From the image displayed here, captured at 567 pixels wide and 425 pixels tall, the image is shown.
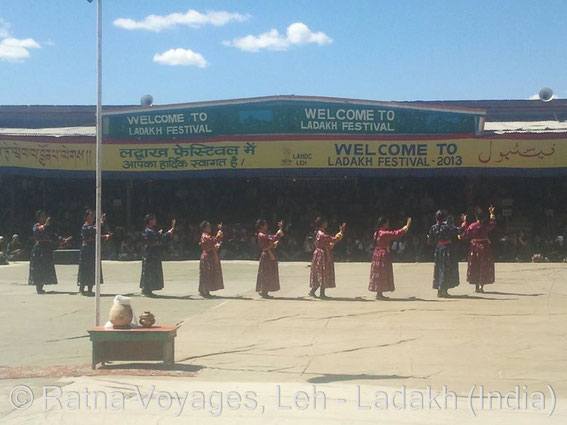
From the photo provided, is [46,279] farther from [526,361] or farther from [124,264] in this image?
[526,361]

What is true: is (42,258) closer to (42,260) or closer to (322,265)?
(42,260)

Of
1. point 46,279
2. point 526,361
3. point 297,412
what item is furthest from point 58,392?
point 46,279

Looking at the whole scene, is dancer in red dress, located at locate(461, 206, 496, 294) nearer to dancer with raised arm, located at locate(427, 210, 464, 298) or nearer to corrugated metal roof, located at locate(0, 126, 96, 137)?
dancer with raised arm, located at locate(427, 210, 464, 298)

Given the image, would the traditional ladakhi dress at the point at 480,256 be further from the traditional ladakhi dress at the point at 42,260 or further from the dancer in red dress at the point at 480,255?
the traditional ladakhi dress at the point at 42,260

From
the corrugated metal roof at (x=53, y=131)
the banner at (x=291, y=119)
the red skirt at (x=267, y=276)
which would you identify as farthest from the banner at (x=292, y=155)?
the red skirt at (x=267, y=276)

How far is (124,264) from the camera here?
25.9 m

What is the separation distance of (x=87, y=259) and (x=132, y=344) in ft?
27.5

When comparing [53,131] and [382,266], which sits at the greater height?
A: [53,131]

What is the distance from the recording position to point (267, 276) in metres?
16.7

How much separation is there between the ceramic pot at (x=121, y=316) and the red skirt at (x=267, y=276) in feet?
24.2

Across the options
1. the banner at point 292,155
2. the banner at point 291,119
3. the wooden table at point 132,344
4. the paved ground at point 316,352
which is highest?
the banner at point 291,119

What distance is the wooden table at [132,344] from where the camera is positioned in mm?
9234

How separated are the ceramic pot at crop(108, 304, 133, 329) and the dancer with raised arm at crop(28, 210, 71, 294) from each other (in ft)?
29.1

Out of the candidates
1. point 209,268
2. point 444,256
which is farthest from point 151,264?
point 444,256
